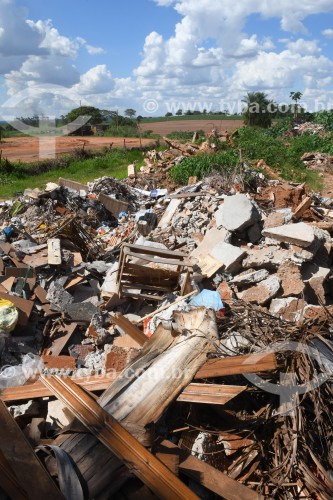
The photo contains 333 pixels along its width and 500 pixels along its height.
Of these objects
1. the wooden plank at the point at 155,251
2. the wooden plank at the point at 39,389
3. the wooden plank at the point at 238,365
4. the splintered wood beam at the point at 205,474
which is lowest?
the splintered wood beam at the point at 205,474

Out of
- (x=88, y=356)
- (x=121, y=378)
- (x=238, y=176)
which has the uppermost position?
(x=238, y=176)

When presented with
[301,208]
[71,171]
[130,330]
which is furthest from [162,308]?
[71,171]

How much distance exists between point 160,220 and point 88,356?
3.84m

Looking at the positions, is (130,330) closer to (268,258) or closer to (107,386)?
(107,386)

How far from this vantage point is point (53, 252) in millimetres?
6109

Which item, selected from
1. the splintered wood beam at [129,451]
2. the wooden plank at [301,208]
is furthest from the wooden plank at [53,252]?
the wooden plank at [301,208]

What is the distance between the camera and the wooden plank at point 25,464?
2.31 meters

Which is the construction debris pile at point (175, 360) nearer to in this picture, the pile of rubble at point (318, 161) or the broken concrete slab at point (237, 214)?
the broken concrete slab at point (237, 214)

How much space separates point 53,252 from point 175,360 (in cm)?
334

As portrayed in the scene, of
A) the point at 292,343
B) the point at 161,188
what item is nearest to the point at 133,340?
the point at 292,343

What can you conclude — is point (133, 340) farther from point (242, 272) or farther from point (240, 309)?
point (242, 272)

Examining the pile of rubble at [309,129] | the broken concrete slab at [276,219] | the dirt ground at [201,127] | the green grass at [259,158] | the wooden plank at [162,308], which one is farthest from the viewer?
the dirt ground at [201,127]

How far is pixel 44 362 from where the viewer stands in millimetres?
4285

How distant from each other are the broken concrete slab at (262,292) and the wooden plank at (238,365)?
1965 millimetres
